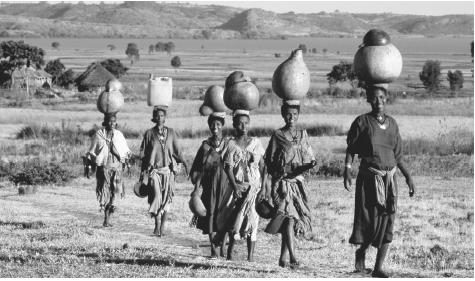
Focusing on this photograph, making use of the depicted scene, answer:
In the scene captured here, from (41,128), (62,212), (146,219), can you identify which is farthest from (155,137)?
(41,128)

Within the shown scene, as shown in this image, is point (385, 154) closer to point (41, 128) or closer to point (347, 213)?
point (347, 213)

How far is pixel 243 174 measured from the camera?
9648 millimetres

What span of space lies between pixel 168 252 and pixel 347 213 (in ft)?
20.7

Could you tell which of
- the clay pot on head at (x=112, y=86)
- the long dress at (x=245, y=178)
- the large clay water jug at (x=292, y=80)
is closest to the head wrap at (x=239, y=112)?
the long dress at (x=245, y=178)

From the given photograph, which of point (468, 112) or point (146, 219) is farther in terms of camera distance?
point (468, 112)

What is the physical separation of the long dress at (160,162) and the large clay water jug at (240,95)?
6.14 feet

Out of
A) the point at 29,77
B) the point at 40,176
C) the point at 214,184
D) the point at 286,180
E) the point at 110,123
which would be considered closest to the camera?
the point at 286,180

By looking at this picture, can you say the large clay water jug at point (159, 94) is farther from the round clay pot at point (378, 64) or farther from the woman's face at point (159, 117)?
the round clay pot at point (378, 64)

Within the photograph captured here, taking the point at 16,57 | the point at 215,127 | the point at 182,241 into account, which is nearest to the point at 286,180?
the point at 215,127

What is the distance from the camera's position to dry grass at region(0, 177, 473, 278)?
902cm

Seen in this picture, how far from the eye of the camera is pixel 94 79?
56.1 m

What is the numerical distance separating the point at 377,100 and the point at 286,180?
1309mm

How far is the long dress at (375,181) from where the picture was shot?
8547 mm

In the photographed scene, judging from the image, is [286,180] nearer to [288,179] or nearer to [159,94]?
[288,179]
